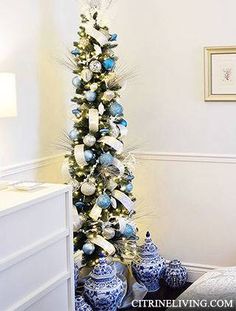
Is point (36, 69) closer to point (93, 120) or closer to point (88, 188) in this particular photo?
point (93, 120)

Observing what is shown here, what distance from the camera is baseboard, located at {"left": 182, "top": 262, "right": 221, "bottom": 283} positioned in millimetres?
4182

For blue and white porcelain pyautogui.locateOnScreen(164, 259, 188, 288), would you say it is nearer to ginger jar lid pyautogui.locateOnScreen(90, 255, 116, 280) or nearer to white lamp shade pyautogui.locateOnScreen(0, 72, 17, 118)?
ginger jar lid pyautogui.locateOnScreen(90, 255, 116, 280)

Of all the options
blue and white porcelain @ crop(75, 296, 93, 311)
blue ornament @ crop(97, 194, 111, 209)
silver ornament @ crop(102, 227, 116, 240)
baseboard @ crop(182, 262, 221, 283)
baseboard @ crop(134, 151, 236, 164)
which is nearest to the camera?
blue and white porcelain @ crop(75, 296, 93, 311)

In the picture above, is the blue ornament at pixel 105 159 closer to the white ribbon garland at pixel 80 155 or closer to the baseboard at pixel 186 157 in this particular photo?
the white ribbon garland at pixel 80 155

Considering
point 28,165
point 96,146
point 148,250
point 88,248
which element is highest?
point 96,146

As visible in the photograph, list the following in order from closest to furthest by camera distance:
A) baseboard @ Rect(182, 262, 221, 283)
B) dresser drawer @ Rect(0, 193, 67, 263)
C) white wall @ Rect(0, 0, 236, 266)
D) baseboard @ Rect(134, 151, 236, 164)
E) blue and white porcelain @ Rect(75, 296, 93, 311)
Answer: dresser drawer @ Rect(0, 193, 67, 263) → blue and white porcelain @ Rect(75, 296, 93, 311) → white wall @ Rect(0, 0, 236, 266) → baseboard @ Rect(134, 151, 236, 164) → baseboard @ Rect(182, 262, 221, 283)

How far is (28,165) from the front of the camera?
363cm

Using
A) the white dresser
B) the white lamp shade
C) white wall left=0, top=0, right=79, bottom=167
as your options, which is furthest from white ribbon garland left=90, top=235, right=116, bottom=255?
the white lamp shade

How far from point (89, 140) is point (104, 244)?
737 millimetres

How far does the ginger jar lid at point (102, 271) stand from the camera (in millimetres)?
3369

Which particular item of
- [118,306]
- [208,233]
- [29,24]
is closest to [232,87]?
[208,233]

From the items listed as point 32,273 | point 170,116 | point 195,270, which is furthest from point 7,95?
point 195,270

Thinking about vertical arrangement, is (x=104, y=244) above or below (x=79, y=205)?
below

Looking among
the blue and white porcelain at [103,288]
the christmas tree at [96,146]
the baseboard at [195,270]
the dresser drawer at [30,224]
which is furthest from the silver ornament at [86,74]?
the baseboard at [195,270]
